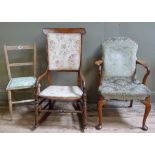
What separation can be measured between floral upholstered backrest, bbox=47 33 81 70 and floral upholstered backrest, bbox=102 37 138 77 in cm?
36

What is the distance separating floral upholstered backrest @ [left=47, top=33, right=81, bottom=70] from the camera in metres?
3.16

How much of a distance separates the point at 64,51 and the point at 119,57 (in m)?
0.72

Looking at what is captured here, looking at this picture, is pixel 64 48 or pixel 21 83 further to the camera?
pixel 64 48

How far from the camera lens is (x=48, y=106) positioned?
3367mm

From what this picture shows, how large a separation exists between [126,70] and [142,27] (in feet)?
2.32

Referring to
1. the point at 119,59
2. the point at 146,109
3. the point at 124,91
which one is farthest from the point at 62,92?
the point at 146,109

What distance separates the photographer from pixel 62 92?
287cm

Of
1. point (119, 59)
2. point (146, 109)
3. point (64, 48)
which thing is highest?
point (64, 48)

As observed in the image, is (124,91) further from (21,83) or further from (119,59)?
(21,83)

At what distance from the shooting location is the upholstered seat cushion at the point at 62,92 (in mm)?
2785

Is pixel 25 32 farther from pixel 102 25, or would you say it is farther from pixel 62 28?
pixel 102 25

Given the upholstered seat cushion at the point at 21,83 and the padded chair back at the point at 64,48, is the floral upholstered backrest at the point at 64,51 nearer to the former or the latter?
the padded chair back at the point at 64,48

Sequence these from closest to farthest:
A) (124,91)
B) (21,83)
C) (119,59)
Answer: (124,91), (21,83), (119,59)

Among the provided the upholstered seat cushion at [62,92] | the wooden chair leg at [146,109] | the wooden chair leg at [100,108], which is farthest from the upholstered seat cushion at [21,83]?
the wooden chair leg at [146,109]
